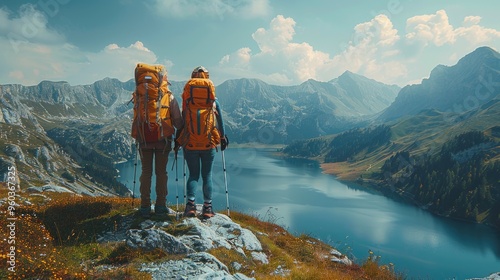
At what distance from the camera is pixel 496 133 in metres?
170

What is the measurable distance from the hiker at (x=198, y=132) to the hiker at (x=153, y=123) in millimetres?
471

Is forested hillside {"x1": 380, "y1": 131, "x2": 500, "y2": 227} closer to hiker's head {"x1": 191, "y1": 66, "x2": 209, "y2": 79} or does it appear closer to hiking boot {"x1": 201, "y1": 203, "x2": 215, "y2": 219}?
hiking boot {"x1": 201, "y1": 203, "x2": 215, "y2": 219}

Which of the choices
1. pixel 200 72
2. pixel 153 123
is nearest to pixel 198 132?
pixel 153 123

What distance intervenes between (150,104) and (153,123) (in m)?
0.65

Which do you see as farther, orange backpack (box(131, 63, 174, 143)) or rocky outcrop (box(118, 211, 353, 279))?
orange backpack (box(131, 63, 174, 143))

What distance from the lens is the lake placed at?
65.9m

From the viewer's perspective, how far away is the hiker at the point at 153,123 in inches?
397

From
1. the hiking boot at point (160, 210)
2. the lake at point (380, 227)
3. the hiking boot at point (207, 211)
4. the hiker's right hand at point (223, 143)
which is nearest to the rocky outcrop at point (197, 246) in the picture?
the hiking boot at point (207, 211)

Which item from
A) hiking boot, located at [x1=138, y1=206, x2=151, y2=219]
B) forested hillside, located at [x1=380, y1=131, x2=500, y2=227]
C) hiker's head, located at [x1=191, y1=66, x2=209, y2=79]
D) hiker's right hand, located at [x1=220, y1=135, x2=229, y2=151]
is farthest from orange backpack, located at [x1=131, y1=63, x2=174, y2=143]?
forested hillside, located at [x1=380, y1=131, x2=500, y2=227]

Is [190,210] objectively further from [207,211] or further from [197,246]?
[197,246]

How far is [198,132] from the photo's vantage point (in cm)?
1075

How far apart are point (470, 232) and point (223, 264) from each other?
386 ft

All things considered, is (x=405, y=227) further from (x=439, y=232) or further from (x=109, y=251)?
(x=109, y=251)

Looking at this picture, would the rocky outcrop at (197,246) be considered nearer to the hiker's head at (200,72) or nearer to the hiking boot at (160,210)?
the hiking boot at (160,210)
